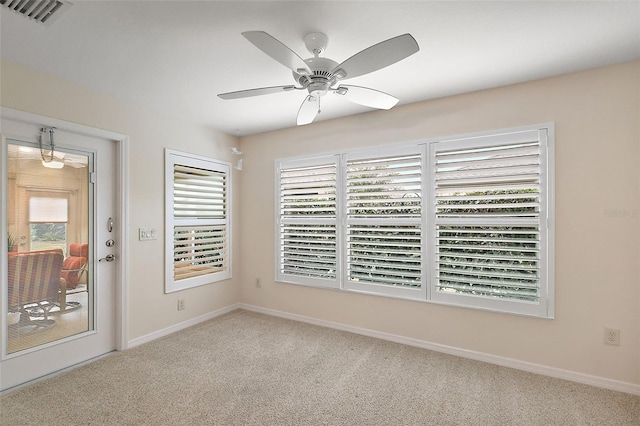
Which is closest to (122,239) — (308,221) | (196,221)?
(196,221)

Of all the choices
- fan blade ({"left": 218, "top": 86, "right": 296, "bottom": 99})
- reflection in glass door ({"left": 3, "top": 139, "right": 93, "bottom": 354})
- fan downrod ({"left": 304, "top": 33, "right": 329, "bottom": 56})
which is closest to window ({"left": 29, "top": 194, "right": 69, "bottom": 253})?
reflection in glass door ({"left": 3, "top": 139, "right": 93, "bottom": 354})

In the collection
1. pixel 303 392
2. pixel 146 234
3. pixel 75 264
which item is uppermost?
pixel 146 234

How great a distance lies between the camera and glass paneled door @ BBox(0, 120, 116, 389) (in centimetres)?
245

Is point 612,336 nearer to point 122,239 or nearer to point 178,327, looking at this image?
point 178,327

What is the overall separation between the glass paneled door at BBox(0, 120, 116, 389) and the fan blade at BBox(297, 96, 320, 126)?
1949 mm

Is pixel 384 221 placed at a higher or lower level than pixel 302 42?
lower

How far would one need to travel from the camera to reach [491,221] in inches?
110

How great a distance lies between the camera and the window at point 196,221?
3.55m

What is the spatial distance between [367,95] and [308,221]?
1914 millimetres

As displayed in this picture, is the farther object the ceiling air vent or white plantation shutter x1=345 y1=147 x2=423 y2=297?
white plantation shutter x1=345 y1=147 x2=423 y2=297

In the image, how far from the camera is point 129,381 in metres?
2.52

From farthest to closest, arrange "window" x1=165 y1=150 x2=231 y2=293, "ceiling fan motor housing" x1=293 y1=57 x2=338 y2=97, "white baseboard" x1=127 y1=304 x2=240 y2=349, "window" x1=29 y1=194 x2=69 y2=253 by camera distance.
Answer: "window" x1=165 y1=150 x2=231 y2=293
"white baseboard" x1=127 y1=304 x2=240 y2=349
"window" x1=29 y1=194 x2=69 y2=253
"ceiling fan motor housing" x1=293 y1=57 x2=338 y2=97

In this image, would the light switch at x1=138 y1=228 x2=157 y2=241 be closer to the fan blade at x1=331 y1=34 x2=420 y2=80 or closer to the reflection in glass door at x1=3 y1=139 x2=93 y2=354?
the reflection in glass door at x1=3 y1=139 x2=93 y2=354

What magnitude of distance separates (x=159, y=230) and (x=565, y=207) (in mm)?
3799
